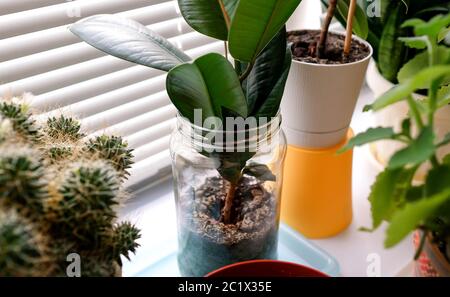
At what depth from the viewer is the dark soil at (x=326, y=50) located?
749 mm

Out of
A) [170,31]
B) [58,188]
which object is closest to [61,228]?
[58,188]

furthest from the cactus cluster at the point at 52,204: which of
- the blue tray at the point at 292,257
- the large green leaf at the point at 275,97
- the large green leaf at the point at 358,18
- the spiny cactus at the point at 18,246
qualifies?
the large green leaf at the point at 358,18

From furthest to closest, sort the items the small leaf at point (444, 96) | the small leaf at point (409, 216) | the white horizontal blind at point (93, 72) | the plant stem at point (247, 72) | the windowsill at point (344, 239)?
the windowsill at point (344, 239) → the white horizontal blind at point (93, 72) → the plant stem at point (247, 72) → the small leaf at point (444, 96) → the small leaf at point (409, 216)

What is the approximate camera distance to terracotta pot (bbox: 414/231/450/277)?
0.47m

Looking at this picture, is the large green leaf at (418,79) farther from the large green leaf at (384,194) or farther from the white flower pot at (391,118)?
the white flower pot at (391,118)

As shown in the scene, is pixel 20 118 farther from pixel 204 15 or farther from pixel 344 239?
pixel 344 239

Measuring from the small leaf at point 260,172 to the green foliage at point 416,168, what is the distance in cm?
26

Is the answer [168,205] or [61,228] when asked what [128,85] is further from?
[61,228]

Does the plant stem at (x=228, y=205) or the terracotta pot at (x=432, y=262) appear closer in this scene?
the terracotta pot at (x=432, y=262)

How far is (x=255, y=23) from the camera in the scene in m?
0.53

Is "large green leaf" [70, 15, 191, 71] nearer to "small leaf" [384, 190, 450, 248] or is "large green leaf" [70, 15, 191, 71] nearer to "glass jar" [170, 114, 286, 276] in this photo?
"glass jar" [170, 114, 286, 276]

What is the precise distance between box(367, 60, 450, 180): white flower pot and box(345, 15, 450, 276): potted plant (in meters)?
0.41

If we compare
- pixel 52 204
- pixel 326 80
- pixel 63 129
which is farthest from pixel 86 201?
pixel 326 80
